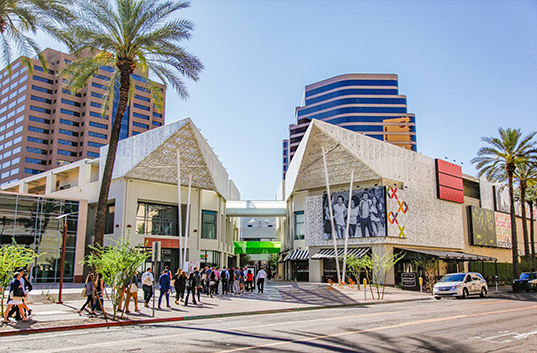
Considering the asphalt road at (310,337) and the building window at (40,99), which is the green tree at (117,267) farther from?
the building window at (40,99)

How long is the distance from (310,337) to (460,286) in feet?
58.9

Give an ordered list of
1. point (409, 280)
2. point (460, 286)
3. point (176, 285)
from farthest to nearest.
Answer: point (409, 280), point (460, 286), point (176, 285)

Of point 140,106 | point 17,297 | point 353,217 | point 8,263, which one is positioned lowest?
point 17,297

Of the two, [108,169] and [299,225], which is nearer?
[108,169]

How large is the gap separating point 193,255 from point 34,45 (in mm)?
30510

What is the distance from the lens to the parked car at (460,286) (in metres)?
25.1

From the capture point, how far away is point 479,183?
57.7m

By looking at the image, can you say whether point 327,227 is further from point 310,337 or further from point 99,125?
point 99,125

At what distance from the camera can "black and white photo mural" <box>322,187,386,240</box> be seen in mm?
42406

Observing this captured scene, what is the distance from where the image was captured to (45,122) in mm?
90562

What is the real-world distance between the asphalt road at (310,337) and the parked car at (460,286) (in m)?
11.2

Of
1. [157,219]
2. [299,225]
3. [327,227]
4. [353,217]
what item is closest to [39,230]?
[157,219]

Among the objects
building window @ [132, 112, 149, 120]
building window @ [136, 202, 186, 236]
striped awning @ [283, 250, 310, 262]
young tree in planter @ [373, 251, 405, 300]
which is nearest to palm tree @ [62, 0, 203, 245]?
young tree in planter @ [373, 251, 405, 300]

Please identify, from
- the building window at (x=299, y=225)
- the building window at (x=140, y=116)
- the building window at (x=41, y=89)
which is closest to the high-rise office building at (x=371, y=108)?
the building window at (x=140, y=116)
